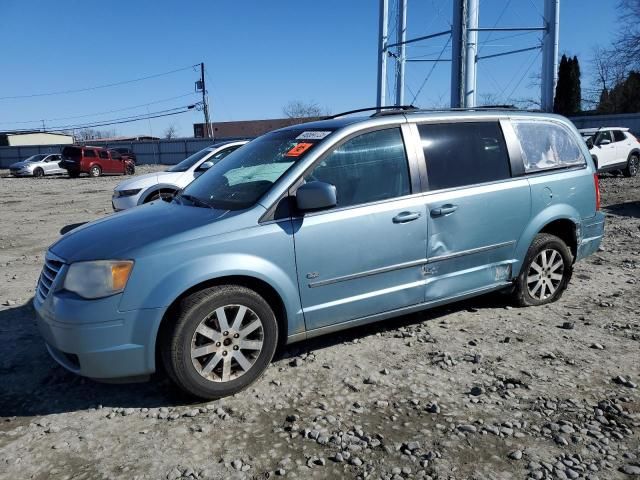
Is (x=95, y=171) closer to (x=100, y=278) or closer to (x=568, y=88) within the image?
(x=100, y=278)

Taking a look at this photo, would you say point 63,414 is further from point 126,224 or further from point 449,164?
point 449,164

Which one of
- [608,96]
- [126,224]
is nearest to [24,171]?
[126,224]

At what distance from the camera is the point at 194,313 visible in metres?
3.17

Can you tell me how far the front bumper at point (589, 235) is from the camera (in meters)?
4.98

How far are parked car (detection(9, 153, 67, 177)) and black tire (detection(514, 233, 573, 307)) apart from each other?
33.9m

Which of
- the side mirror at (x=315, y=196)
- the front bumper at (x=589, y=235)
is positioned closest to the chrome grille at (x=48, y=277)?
the side mirror at (x=315, y=196)

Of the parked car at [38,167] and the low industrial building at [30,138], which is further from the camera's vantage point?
the low industrial building at [30,138]

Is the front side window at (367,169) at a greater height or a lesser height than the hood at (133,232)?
greater

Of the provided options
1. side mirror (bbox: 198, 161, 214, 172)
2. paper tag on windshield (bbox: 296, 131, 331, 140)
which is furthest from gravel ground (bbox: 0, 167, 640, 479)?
side mirror (bbox: 198, 161, 214, 172)

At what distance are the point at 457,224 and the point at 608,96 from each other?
157ft

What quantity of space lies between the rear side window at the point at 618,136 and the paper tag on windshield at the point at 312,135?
15.8 m

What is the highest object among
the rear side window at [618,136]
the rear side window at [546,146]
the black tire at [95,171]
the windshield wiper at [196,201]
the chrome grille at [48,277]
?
the rear side window at [546,146]

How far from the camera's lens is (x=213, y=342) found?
329 cm

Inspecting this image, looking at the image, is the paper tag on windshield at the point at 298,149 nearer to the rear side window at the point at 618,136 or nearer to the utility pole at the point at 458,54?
the utility pole at the point at 458,54
